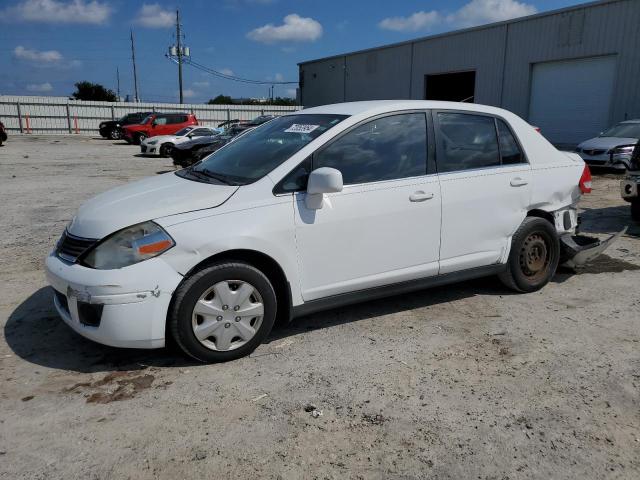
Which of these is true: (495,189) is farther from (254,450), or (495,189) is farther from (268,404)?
(254,450)

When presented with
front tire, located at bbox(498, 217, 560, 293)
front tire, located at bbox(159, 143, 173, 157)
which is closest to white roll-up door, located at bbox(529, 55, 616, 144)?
front tire, located at bbox(159, 143, 173, 157)

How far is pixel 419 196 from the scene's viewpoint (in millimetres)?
3910

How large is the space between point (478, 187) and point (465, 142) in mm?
388

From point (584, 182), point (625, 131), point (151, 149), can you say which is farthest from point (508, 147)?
point (151, 149)

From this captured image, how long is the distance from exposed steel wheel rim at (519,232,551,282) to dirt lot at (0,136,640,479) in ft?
0.66

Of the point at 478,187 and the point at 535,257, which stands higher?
the point at 478,187

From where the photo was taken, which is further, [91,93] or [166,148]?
[91,93]

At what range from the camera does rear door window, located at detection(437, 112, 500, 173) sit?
414 centimetres

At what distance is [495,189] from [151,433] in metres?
3.15

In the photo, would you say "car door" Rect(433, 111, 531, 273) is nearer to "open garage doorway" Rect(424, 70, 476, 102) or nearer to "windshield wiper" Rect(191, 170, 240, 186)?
"windshield wiper" Rect(191, 170, 240, 186)

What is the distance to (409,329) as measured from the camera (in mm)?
4020

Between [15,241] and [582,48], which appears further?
[582,48]

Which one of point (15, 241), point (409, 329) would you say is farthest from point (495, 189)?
point (15, 241)

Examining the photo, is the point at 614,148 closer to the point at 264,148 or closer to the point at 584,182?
the point at 584,182
